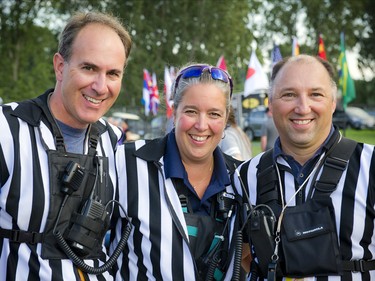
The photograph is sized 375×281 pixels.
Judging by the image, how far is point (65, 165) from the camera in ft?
10.1

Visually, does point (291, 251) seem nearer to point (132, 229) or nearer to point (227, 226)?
point (227, 226)

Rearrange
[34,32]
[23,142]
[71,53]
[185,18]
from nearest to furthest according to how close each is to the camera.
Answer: [23,142], [71,53], [34,32], [185,18]

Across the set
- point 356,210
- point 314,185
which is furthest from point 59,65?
point 356,210

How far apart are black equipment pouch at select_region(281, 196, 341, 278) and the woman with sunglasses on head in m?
0.34

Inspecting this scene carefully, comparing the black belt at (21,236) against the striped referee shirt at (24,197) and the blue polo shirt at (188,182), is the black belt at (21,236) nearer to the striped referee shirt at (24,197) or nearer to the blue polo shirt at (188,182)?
the striped referee shirt at (24,197)

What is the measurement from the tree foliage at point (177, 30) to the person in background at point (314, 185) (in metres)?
27.4

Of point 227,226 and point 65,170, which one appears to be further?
point 227,226

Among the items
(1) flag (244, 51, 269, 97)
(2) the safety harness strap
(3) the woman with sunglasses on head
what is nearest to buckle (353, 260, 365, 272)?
(2) the safety harness strap

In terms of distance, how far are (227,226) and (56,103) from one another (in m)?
1.31

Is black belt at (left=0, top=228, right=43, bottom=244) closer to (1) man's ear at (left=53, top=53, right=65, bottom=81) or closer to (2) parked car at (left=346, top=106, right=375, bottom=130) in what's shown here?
(1) man's ear at (left=53, top=53, right=65, bottom=81)

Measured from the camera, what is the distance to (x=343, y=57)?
639 inches

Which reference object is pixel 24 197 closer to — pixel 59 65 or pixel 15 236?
pixel 15 236

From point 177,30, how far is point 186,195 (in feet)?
104

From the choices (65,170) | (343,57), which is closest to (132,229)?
(65,170)
